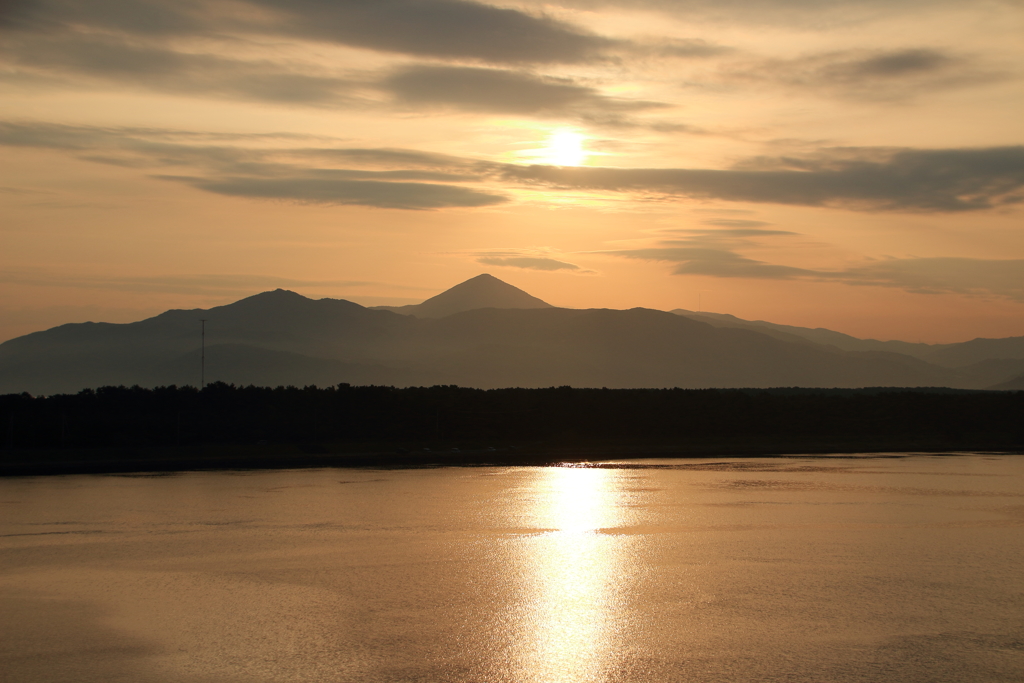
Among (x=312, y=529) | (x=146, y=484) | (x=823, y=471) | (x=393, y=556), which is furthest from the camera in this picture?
(x=823, y=471)

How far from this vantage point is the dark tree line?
171ft

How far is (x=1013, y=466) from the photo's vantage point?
38.8 metres

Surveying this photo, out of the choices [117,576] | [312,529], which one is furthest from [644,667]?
[312,529]

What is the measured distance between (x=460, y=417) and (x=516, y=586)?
4546 centimetres

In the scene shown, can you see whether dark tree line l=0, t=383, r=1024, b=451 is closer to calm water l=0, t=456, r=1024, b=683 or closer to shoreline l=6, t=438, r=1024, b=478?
shoreline l=6, t=438, r=1024, b=478

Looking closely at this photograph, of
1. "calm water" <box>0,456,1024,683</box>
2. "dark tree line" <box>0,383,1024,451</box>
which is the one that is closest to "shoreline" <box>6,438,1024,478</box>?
"dark tree line" <box>0,383,1024,451</box>

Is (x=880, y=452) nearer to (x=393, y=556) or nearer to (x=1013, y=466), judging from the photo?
(x=1013, y=466)

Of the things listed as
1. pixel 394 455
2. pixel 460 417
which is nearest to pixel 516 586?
pixel 394 455

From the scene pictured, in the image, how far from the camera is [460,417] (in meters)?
60.5

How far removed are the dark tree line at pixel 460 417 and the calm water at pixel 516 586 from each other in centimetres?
2493

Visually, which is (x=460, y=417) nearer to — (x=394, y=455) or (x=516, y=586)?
(x=394, y=455)

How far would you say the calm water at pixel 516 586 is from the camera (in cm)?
1118

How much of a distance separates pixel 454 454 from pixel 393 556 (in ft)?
90.1

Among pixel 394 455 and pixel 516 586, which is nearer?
pixel 516 586
